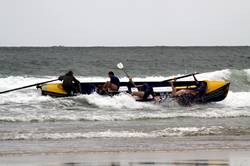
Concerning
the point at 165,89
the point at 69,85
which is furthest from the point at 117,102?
the point at 165,89

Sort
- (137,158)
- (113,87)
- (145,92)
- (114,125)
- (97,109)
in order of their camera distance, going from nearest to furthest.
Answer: (137,158) → (114,125) → (97,109) → (145,92) → (113,87)

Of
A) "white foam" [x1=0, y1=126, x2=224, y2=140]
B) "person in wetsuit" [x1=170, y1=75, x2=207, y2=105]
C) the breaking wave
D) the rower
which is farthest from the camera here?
the rower

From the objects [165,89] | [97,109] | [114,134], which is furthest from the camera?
[165,89]

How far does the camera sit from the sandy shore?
28.6 ft

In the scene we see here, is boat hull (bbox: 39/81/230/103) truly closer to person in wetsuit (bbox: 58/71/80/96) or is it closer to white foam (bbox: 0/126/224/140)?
person in wetsuit (bbox: 58/71/80/96)

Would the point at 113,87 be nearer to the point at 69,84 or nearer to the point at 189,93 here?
the point at 69,84

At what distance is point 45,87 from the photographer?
19500 millimetres

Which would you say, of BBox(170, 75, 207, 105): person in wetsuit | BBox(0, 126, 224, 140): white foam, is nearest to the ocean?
BBox(0, 126, 224, 140): white foam

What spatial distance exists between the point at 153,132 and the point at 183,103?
Result: 634 centimetres

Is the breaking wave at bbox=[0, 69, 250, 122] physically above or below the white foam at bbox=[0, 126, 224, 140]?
above

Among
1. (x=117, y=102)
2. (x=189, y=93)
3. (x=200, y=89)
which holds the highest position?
(x=200, y=89)

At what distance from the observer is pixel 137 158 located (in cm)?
920

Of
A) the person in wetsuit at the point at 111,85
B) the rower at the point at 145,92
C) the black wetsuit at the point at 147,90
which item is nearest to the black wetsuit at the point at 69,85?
the person in wetsuit at the point at 111,85

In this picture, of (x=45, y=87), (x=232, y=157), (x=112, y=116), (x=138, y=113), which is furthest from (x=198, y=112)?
(x=232, y=157)
